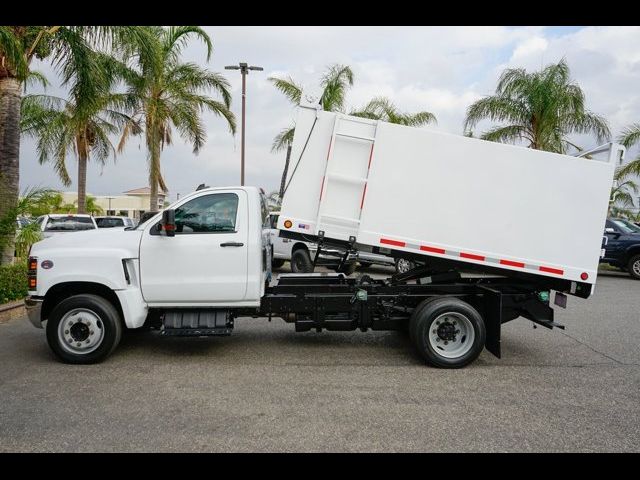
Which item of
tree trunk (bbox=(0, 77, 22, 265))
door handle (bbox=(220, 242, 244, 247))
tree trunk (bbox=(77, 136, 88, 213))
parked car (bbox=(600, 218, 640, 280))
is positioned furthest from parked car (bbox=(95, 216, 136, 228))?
parked car (bbox=(600, 218, 640, 280))

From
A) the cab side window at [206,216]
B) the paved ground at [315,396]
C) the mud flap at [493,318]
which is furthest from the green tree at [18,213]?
the mud flap at [493,318]

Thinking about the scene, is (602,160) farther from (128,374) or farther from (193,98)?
(193,98)

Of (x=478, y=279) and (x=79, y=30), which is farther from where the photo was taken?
(x=79, y=30)

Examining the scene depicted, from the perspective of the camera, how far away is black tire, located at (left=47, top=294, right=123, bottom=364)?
5.81 meters

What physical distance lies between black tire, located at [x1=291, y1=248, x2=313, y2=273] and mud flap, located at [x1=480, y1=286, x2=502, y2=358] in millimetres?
8341

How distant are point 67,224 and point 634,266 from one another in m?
17.1

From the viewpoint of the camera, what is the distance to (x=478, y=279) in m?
6.51

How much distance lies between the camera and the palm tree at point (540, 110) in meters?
19.1

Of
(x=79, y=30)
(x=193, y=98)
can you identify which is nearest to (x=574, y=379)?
(x=79, y=30)

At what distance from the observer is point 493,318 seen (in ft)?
19.9

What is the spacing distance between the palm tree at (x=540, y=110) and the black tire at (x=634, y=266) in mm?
5749

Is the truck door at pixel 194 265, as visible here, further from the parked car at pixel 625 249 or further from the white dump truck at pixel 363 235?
the parked car at pixel 625 249
